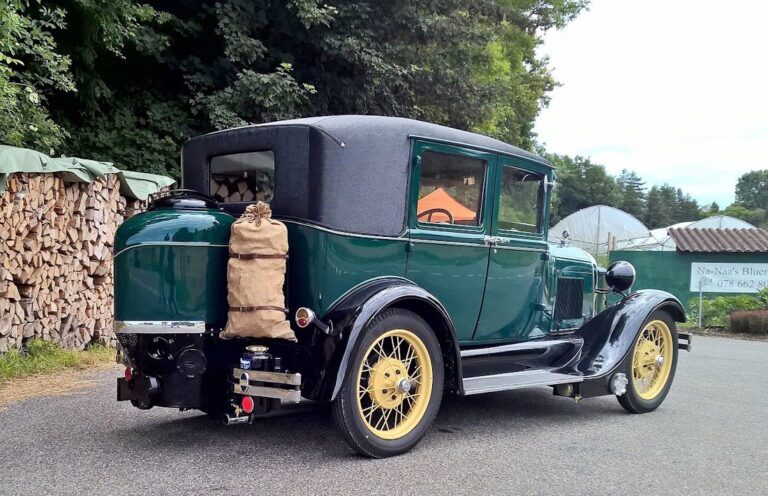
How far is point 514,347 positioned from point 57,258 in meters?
4.89

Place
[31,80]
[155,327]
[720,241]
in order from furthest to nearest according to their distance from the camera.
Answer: [720,241] < [31,80] < [155,327]

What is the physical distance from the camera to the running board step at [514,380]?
174 inches

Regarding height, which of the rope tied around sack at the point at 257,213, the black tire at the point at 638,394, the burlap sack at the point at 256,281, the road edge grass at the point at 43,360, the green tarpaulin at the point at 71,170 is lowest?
the road edge grass at the point at 43,360

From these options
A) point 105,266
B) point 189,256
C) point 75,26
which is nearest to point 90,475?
point 189,256

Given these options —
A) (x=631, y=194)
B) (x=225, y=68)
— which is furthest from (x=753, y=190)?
(x=225, y=68)

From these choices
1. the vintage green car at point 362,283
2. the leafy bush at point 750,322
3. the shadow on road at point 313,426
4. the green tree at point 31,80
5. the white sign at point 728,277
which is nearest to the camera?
the vintage green car at point 362,283

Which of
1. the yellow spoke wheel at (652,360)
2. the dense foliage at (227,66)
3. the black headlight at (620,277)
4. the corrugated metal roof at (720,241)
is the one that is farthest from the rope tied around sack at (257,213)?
the corrugated metal roof at (720,241)

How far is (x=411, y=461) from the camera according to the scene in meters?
Result: 3.86

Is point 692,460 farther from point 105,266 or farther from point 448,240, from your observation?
point 105,266

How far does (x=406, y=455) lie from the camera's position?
3979 millimetres

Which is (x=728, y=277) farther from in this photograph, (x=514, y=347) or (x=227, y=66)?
(x=514, y=347)

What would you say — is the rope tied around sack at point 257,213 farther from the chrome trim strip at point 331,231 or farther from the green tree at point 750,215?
the green tree at point 750,215

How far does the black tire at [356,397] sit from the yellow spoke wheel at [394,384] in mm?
25

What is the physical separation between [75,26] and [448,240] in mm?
7120
